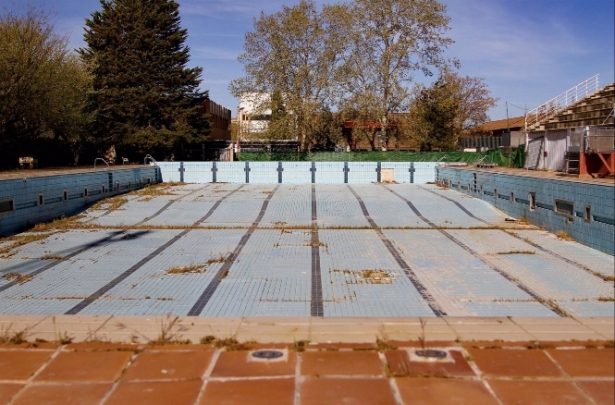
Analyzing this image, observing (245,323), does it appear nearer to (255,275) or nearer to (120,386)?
(120,386)

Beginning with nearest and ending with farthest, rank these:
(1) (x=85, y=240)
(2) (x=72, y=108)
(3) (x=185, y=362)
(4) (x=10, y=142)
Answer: (3) (x=185, y=362)
(1) (x=85, y=240)
(4) (x=10, y=142)
(2) (x=72, y=108)

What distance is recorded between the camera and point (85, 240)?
9.53m

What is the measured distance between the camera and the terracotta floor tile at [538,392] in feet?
10.9

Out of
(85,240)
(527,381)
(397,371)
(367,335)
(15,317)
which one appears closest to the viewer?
(527,381)

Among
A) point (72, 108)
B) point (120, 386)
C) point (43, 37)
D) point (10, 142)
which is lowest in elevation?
point (120, 386)

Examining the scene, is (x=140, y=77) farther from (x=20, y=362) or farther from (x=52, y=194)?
(x=20, y=362)

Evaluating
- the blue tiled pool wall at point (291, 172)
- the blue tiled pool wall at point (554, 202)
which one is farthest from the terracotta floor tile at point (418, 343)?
the blue tiled pool wall at point (291, 172)

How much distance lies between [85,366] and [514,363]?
3187mm

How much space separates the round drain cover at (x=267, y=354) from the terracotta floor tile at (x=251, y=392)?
0.40 meters

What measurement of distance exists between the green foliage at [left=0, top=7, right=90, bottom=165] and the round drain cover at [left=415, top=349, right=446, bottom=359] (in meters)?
20.1

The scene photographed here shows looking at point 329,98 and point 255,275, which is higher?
point 329,98

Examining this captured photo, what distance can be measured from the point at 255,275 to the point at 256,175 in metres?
14.5

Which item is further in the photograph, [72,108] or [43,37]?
[72,108]

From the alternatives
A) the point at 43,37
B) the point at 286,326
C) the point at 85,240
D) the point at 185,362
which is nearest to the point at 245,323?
the point at 286,326
